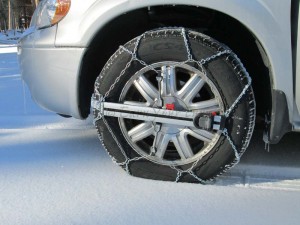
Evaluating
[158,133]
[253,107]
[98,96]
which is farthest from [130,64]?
[253,107]

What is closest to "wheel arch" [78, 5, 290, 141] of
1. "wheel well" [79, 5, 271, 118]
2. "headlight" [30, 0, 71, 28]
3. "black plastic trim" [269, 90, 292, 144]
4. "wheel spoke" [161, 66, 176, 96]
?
"wheel well" [79, 5, 271, 118]

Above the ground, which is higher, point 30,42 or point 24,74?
point 30,42

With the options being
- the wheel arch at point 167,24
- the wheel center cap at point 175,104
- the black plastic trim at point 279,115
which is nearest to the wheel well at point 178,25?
the wheel arch at point 167,24

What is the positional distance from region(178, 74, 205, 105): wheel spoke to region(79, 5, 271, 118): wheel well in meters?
0.43

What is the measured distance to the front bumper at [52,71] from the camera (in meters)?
2.47

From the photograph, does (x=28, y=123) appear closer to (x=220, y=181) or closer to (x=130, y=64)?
(x=130, y=64)

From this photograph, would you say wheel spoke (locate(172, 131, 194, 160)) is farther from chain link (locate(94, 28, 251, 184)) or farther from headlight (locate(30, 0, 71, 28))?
headlight (locate(30, 0, 71, 28))

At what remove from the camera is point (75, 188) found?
2457 millimetres

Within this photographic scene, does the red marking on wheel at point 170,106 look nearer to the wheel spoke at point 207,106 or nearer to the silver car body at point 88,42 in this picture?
the wheel spoke at point 207,106

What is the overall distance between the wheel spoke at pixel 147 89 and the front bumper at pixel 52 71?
40 centimetres

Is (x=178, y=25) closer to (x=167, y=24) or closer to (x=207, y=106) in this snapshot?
(x=167, y=24)

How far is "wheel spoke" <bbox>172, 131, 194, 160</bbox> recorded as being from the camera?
2.44m

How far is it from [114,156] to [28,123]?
160 centimetres

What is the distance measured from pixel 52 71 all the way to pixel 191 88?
0.90 m
